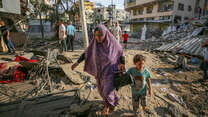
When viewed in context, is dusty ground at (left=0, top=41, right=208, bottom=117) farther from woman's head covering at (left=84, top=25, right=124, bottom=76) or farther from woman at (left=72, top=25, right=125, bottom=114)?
woman's head covering at (left=84, top=25, right=124, bottom=76)

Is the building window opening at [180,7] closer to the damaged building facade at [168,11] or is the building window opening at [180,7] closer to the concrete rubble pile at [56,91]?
the damaged building facade at [168,11]

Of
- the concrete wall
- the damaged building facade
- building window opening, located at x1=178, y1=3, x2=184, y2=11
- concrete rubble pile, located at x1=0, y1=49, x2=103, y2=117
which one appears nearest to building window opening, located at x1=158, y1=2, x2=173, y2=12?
the damaged building facade

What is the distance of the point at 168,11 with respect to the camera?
21.9m

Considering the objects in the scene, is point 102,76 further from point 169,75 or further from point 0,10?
point 0,10

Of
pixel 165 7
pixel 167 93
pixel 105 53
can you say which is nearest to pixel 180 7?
pixel 165 7

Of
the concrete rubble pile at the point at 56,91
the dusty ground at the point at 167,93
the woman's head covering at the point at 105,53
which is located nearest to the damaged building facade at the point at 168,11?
the dusty ground at the point at 167,93

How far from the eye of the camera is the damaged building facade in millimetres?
21391

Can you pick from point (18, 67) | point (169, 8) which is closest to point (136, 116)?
point (18, 67)

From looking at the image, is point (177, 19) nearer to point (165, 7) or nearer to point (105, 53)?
point (165, 7)

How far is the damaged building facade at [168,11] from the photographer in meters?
21.4

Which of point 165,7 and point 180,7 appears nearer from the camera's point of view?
point 180,7

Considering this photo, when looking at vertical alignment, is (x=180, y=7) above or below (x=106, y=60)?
above

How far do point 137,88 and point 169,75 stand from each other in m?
2.78

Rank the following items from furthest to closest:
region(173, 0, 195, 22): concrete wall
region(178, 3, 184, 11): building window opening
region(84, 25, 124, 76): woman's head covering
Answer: region(178, 3, 184, 11): building window opening < region(173, 0, 195, 22): concrete wall < region(84, 25, 124, 76): woman's head covering
